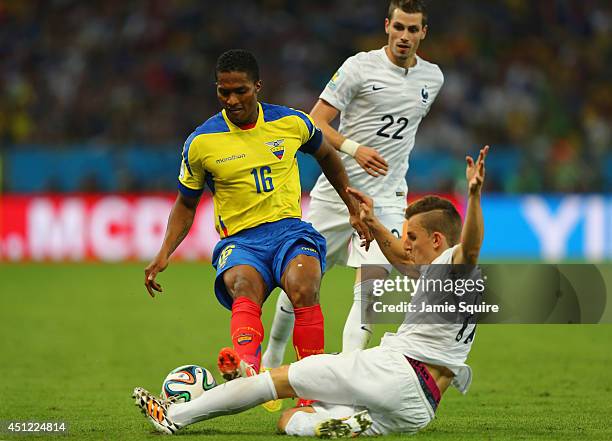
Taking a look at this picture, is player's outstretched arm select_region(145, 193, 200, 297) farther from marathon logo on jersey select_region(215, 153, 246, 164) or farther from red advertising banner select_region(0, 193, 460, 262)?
red advertising banner select_region(0, 193, 460, 262)

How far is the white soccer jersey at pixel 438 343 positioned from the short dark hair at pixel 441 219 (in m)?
0.09

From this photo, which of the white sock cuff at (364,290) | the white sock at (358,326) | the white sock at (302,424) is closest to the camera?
the white sock at (302,424)

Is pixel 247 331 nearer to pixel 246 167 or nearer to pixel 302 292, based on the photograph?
pixel 302 292

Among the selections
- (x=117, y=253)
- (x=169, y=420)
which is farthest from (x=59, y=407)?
(x=117, y=253)

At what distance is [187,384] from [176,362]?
10.4 feet

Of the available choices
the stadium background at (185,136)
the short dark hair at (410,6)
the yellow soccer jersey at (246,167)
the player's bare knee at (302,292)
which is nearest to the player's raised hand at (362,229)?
the yellow soccer jersey at (246,167)

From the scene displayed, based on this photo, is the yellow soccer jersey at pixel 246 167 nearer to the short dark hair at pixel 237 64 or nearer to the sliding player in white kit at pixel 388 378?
the short dark hair at pixel 237 64

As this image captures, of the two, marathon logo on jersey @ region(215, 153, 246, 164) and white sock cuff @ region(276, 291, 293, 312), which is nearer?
marathon logo on jersey @ region(215, 153, 246, 164)

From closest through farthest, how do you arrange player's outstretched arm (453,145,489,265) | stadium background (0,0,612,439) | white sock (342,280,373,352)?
player's outstretched arm (453,145,489,265), white sock (342,280,373,352), stadium background (0,0,612,439)

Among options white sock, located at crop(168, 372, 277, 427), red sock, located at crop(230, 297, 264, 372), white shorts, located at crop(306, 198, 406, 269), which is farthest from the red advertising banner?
white sock, located at crop(168, 372, 277, 427)

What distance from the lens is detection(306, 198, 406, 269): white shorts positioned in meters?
7.52

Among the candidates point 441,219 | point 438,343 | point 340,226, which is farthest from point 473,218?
point 340,226

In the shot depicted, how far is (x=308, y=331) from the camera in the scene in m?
6.18

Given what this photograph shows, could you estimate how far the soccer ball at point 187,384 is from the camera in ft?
19.3
